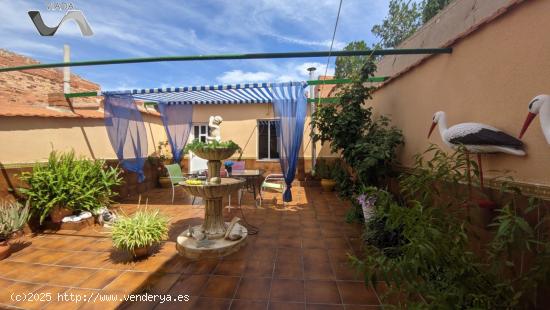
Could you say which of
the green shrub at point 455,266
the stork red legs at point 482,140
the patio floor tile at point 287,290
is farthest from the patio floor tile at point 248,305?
the stork red legs at point 482,140

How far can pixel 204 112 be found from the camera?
814cm

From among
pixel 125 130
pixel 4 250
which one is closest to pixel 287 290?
pixel 4 250

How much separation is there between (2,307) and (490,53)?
14.7 feet

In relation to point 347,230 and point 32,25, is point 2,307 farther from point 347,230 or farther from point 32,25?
point 347,230

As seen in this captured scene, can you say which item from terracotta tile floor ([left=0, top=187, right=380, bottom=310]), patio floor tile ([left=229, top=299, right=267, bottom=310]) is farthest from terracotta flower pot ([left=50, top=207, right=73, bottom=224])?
patio floor tile ([left=229, top=299, right=267, bottom=310])

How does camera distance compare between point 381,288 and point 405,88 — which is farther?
point 405,88

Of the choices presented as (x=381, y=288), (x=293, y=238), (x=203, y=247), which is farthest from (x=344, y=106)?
(x=203, y=247)

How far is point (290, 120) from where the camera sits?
448 centimetres

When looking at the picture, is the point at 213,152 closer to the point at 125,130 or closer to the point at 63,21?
the point at 63,21

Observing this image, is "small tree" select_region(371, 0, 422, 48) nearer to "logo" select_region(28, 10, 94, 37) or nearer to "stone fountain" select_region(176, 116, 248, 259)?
"stone fountain" select_region(176, 116, 248, 259)

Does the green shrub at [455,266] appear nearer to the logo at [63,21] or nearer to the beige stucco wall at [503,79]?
the beige stucco wall at [503,79]

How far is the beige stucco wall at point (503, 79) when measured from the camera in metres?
1.50

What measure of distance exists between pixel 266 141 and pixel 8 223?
6017 millimetres

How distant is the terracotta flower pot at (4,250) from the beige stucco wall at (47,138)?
1.45 meters
